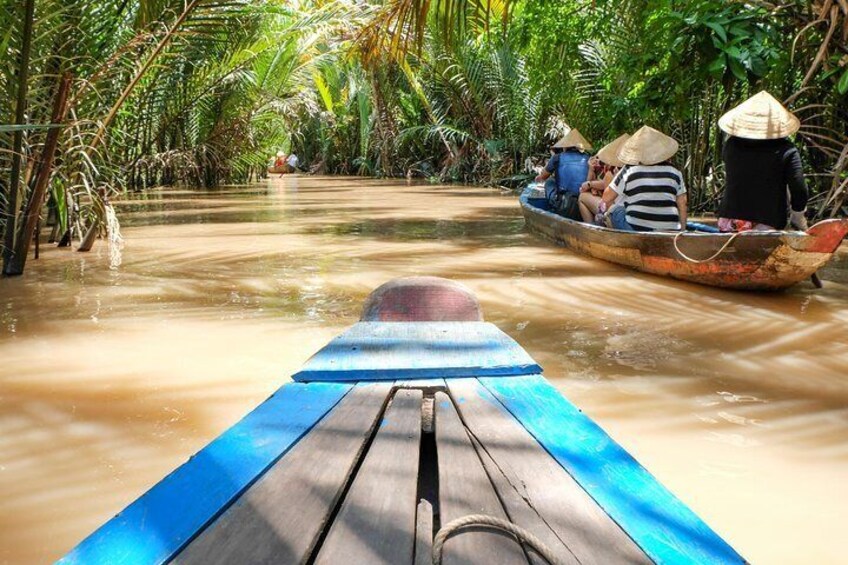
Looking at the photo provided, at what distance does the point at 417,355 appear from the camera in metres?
2.68

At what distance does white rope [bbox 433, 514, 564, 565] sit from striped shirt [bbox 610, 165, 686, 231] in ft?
20.9

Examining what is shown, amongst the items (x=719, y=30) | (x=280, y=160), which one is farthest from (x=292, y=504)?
(x=280, y=160)

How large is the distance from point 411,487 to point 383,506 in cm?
11

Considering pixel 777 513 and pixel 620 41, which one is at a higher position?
pixel 620 41

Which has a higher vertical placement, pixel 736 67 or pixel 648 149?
pixel 736 67

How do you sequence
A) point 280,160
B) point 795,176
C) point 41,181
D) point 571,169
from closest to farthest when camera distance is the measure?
point 795,176 < point 41,181 < point 571,169 < point 280,160

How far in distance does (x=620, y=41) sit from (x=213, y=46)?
7495 millimetres

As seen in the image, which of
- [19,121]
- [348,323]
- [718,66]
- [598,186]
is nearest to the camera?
[348,323]

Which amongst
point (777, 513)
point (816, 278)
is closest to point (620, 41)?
point (816, 278)

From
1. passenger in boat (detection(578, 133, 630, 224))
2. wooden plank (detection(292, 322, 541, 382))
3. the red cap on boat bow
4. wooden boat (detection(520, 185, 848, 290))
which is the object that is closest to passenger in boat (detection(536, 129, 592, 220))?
passenger in boat (detection(578, 133, 630, 224))

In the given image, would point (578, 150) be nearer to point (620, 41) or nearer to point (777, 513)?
point (620, 41)

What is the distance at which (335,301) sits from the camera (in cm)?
622

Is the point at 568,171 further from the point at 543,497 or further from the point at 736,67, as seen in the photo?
the point at 543,497

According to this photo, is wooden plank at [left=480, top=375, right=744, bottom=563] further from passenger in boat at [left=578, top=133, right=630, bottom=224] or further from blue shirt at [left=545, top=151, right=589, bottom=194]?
blue shirt at [left=545, top=151, right=589, bottom=194]
